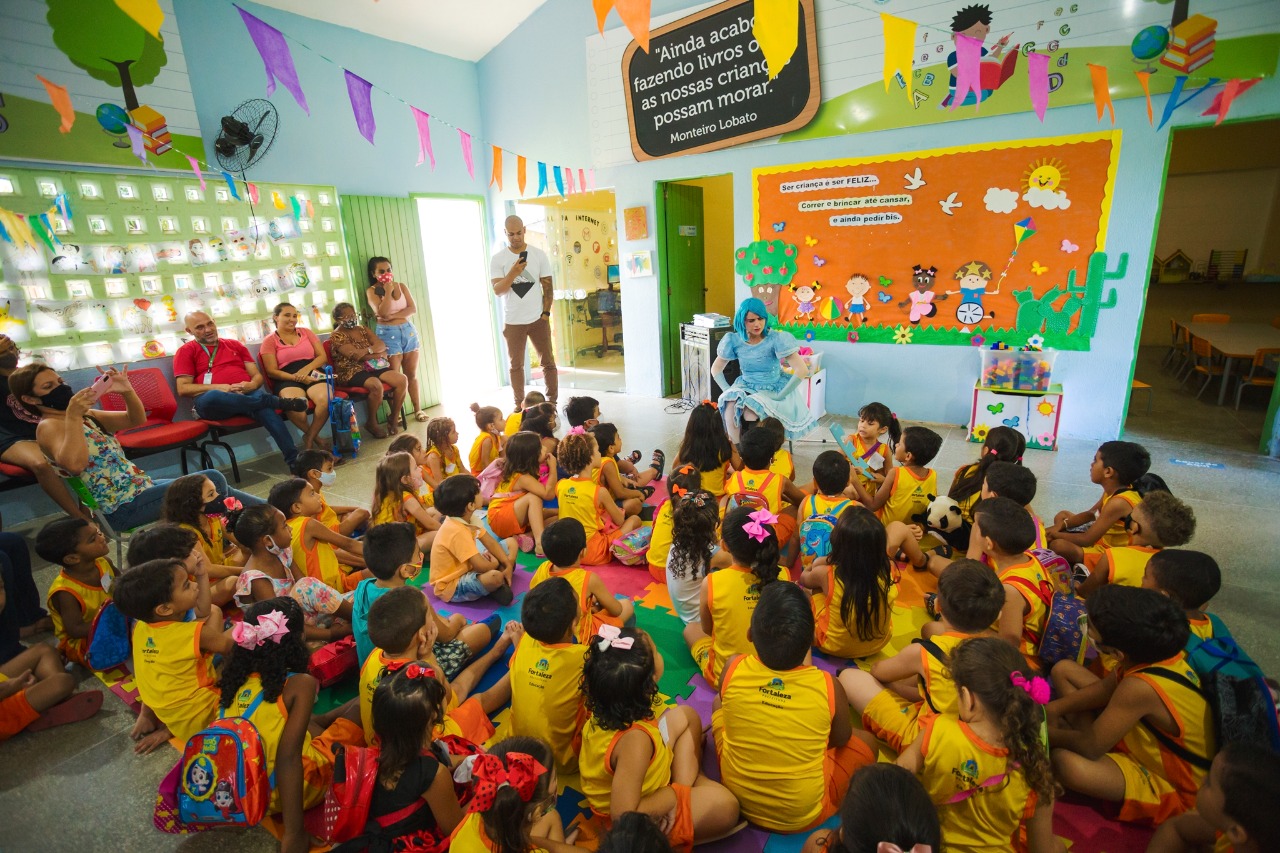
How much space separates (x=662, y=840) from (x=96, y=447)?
3620 mm

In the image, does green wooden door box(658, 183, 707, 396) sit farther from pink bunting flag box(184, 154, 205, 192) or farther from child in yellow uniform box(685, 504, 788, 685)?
child in yellow uniform box(685, 504, 788, 685)

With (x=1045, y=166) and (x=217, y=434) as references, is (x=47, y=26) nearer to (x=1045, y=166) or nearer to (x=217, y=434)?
(x=217, y=434)

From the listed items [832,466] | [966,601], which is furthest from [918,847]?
[832,466]

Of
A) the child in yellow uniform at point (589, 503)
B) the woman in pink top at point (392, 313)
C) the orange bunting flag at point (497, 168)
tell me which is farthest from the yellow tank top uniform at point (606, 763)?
the orange bunting flag at point (497, 168)

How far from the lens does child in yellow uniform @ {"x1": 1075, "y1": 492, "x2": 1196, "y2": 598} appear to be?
2162 mm

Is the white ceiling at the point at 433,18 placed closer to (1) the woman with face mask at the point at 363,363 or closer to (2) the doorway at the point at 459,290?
(2) the doorway at the point at 459,290

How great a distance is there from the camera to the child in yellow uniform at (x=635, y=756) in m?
1.55

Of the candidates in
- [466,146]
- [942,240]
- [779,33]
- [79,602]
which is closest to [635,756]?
[79,602]

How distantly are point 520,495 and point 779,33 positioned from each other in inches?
172

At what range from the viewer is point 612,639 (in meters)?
1.59

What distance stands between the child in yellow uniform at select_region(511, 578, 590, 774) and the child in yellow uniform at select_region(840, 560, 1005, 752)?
945 mm


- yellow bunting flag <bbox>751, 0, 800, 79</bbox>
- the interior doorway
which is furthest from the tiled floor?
yellow bunting flag <bbox>751, 0, 800, 79</bbox>

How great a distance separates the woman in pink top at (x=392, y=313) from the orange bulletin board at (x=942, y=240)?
11.1 ft

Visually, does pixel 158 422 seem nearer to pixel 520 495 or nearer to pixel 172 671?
pixel 520 495
